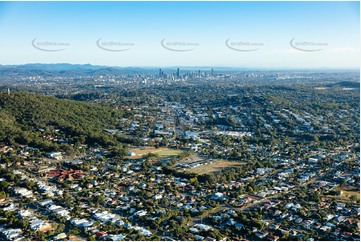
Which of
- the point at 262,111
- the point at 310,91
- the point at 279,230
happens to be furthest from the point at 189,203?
the point at 310,91

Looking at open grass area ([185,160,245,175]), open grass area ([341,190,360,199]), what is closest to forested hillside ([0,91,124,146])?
open grass area ([185,160,245,175])

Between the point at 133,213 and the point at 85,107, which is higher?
the point at 85,107

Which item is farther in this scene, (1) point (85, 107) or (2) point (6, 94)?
(1) point (85, 107)

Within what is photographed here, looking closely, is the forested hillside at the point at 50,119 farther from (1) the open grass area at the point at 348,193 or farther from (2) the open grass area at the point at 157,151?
(1) the open grass area at the point at 348,193

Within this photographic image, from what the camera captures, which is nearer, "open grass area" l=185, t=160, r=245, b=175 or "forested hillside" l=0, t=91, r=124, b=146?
"open grass area" l=185, t=160, r=245, b=175

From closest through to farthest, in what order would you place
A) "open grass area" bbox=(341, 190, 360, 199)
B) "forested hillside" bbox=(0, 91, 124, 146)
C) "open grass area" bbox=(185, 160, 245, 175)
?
"open grass area" bbox=(341, 190, 360, 199), "open grass area" bbox=(185, 160, 245, 175), "forested hillside" bbox=(0, 91, 124, 146)

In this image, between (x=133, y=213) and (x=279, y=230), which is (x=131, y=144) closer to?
(x=133, y=213)

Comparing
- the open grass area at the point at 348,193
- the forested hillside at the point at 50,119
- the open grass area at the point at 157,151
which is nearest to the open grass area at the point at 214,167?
the open grass area at the point at 157,151

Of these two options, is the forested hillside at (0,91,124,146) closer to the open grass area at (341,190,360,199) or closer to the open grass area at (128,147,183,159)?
the open grass area at (128,147,183,159)
